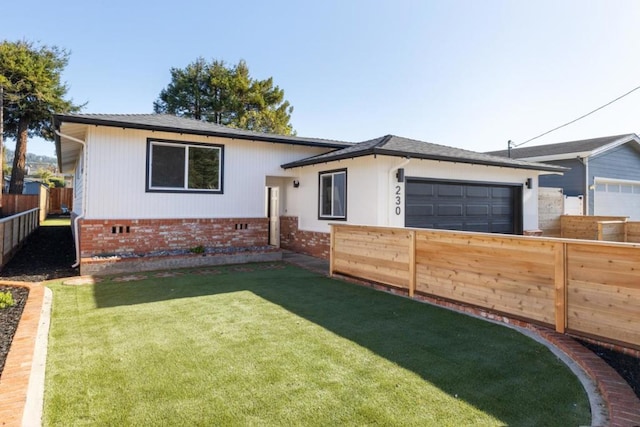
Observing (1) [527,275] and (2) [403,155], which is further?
(2) [403,155]

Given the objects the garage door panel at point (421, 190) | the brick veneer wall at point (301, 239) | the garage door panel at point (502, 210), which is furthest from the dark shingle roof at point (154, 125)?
the garage door panel at point (502, 210)

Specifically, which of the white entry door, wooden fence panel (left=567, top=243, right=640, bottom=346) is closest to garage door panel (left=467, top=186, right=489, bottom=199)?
the white entry door

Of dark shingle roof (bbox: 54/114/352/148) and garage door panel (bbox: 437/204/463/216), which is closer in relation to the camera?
dark shingle roof (bbox: 54/114/352/148)

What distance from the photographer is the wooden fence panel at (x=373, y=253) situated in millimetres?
6441

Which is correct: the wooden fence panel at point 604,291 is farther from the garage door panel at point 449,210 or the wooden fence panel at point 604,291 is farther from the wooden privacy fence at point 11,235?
the wooden privacy fence at point 11,235

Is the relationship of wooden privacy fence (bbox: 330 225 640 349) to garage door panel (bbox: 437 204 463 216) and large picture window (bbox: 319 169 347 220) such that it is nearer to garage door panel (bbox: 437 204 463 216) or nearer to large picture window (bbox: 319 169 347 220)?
large picture window (bbox: 319 169 347 220)

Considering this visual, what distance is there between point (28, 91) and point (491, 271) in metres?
28.9

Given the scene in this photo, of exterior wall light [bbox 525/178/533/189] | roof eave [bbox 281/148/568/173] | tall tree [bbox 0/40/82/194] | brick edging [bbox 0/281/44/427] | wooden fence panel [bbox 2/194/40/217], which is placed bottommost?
brick edging [bbox 0/281/44/427]

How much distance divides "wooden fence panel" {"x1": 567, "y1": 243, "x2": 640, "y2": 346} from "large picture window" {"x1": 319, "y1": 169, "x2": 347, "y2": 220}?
6.12 metres

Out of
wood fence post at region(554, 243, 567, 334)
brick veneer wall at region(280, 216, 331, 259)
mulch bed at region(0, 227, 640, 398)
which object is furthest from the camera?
brick veneer wall at region(280, 216, 331, 259)

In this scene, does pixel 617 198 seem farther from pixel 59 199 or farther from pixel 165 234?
pixel 59 199

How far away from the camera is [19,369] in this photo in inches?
126

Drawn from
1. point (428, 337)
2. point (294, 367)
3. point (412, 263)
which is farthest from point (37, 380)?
point (412, 263)

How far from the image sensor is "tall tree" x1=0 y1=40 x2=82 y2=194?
2180 cm
